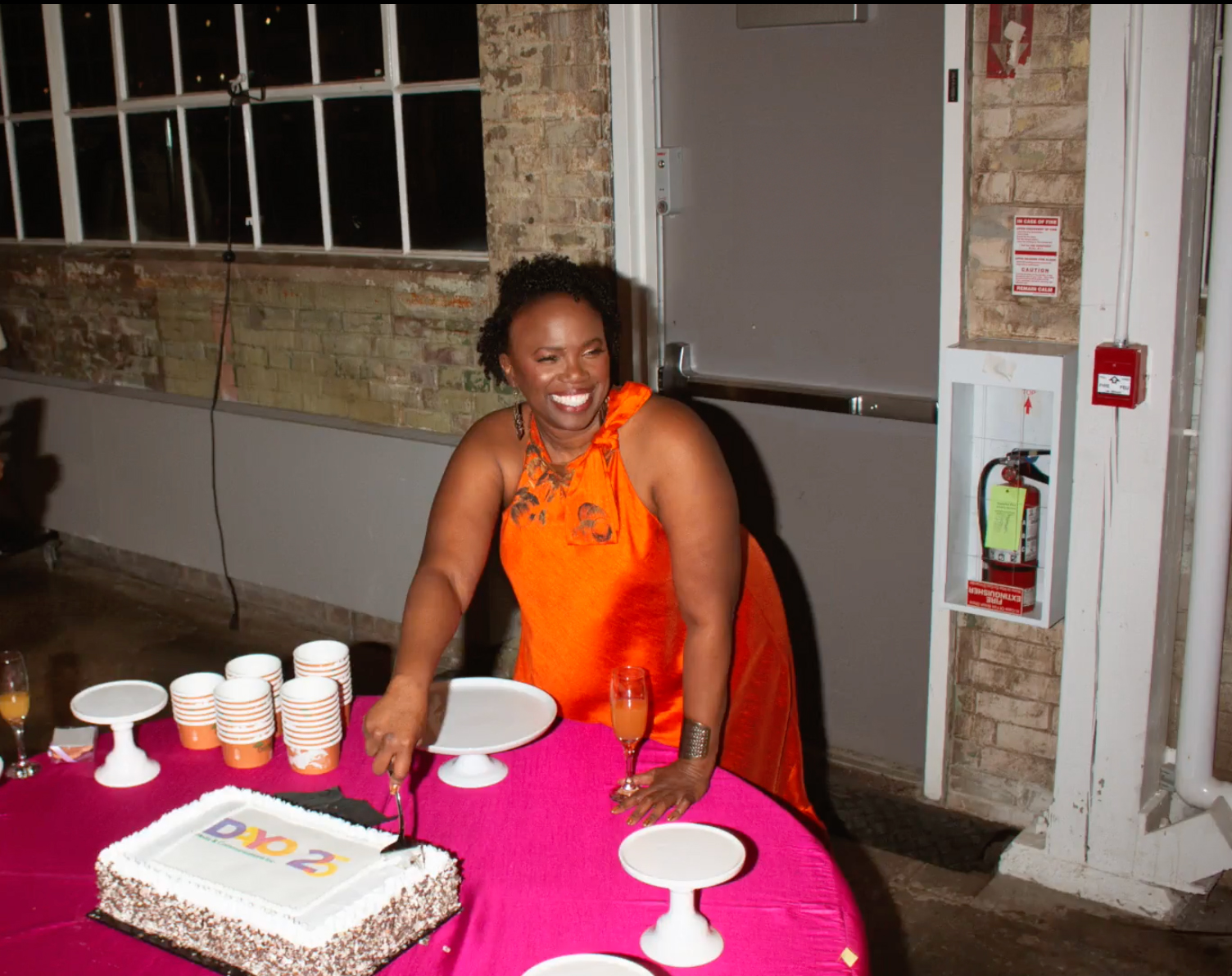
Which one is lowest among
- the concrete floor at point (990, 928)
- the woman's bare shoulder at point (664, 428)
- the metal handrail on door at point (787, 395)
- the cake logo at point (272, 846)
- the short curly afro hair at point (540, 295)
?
the concrete floor at point (990, 928)

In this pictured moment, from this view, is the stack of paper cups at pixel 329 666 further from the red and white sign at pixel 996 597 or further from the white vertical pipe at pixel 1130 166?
the white vertical pipe at pixel 1130 166

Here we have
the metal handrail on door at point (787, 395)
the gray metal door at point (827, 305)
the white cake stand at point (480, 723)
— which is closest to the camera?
the white cake stand at point (480, 723)

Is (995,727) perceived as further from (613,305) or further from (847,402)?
(613,305)

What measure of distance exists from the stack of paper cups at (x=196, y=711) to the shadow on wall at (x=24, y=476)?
427cm

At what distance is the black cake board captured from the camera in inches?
70.1

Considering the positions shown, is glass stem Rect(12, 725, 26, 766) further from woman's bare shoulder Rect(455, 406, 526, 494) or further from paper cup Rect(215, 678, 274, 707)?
woman's bare shoulder Rect(455, 406, 526, 494)

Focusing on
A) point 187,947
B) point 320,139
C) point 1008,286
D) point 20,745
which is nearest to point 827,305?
point 1008,286

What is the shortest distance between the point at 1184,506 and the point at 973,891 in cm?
115

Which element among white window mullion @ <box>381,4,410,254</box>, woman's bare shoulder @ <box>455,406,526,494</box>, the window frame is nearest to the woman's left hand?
woman's bare shoulder @ <box>455,406,526,494</box>

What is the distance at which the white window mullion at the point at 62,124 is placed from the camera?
594 centimetres

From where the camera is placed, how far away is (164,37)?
5.47 metres

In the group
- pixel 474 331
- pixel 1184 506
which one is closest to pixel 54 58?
pixel 474 331

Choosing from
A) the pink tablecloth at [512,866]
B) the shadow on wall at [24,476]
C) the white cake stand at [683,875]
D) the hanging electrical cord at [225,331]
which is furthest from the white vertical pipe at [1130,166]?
the shadow on wall at [24,476]

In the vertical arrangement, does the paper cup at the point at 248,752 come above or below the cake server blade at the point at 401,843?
below
